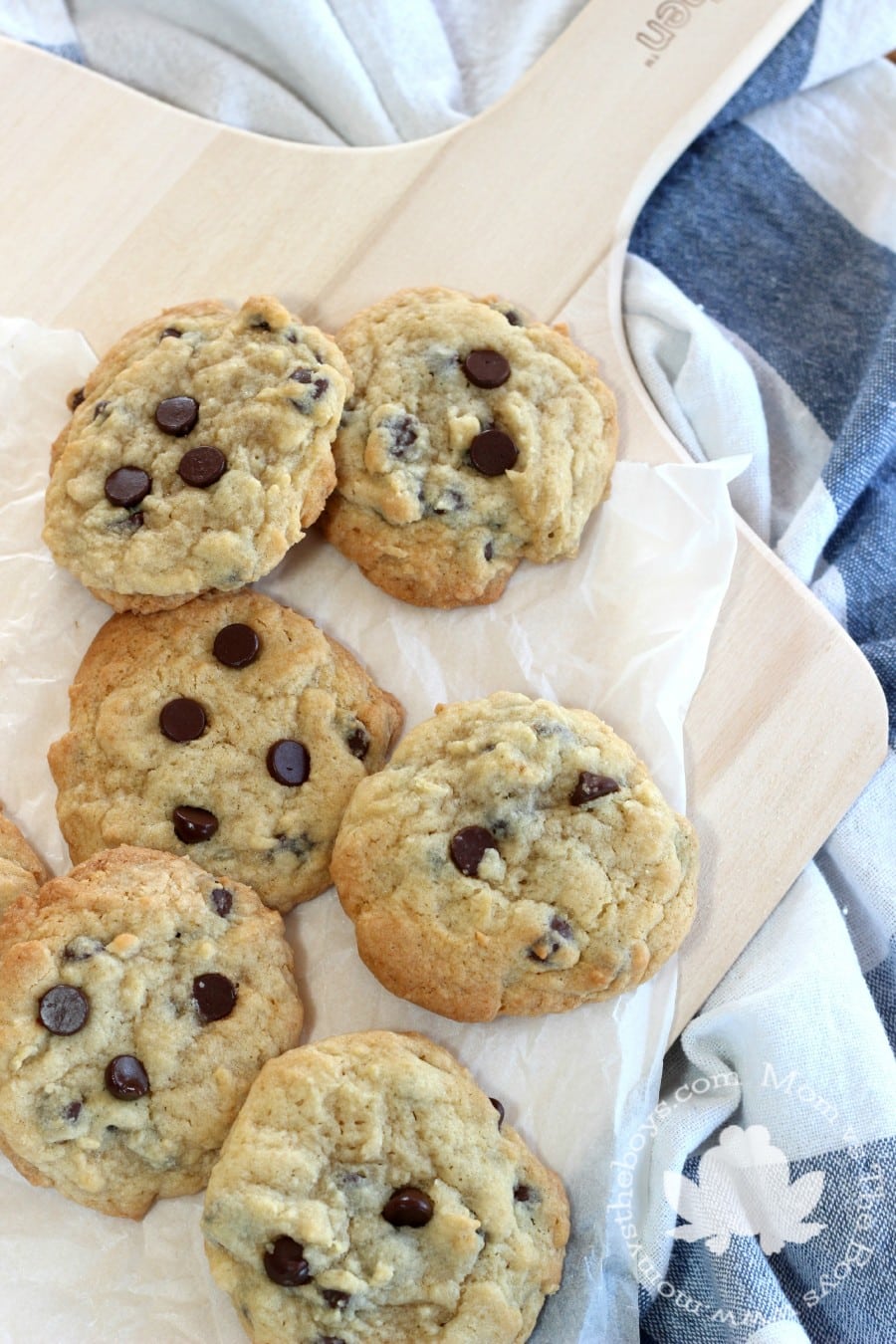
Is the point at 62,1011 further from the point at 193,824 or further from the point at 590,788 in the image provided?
the point at 590,788

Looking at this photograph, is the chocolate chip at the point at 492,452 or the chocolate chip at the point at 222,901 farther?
the chocolate chip at the point at 492,452

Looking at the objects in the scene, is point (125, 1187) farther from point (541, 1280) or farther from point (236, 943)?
point (541, 1280)

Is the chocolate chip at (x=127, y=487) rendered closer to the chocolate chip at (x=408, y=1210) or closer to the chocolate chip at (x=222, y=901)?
the chocolate chip at (x=222, y=901)

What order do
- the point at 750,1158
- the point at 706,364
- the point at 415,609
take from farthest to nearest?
the point at 706,364
the point at 415,609
the point at 750,1158

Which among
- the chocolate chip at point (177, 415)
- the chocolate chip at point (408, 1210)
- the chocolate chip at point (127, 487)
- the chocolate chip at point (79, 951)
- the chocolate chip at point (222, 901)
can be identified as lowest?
the chocolate chip at point (79, 951)

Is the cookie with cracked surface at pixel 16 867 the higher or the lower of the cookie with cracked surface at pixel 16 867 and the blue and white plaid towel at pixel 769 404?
the lower

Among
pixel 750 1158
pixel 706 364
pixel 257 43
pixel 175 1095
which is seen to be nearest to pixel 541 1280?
pixel 750 1158

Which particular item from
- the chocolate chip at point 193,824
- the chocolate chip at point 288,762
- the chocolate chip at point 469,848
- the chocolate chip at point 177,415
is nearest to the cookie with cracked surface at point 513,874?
the chocolate chip at point 469,848
